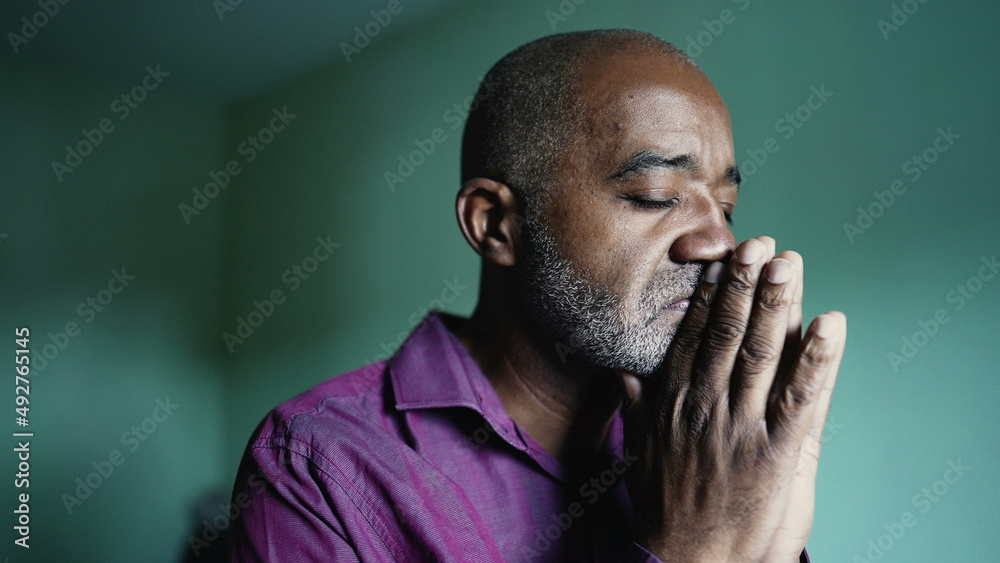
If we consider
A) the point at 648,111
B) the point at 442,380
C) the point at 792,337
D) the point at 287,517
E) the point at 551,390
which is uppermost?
the point at 648,111

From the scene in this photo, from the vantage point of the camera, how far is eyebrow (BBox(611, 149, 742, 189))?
3.23 ft

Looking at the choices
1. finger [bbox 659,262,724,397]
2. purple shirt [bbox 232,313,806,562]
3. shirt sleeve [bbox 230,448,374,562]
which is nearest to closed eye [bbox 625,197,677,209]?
finger [bbox 659,262,724,397]

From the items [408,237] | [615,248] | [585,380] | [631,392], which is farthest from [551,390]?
[408,237]

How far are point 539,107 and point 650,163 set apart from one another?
24 cm

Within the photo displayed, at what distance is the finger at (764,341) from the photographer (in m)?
0.83

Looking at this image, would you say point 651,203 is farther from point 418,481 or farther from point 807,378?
point 418,481

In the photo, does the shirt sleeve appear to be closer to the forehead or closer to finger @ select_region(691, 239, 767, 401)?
finger @ select_region(691, 239, 767, 401)

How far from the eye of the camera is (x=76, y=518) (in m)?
2.71

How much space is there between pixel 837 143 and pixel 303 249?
2.31 metres

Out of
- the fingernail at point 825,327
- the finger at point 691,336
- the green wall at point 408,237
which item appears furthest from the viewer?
the green wall at point 408,237

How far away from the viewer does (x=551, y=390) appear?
1.12m

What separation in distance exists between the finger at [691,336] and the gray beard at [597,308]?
3 centimetres

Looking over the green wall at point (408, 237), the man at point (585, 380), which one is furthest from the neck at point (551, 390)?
the green wall at point (408, 237)

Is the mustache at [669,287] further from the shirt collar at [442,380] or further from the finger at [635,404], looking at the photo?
the shirt collar at [442,380]
